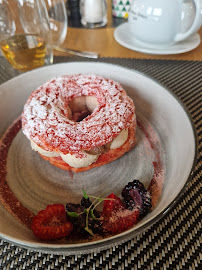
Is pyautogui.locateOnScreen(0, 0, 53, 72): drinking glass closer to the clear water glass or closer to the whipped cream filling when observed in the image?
the clear water glass

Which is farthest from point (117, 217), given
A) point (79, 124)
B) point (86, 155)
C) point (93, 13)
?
point (93, 13)

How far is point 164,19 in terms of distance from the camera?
4.15ft

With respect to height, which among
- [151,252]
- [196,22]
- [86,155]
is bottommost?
[151,252]

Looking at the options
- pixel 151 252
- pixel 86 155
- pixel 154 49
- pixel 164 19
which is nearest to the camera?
pixel 151 252

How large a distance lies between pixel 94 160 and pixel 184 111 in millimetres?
344

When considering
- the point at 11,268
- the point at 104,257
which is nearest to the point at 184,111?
the point at 104,257

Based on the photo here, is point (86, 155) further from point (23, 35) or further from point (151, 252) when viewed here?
point (23, 35)

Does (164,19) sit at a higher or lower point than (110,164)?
higher

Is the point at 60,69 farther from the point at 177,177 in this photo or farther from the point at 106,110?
the point at 177,177

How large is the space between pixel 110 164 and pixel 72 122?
209 mm

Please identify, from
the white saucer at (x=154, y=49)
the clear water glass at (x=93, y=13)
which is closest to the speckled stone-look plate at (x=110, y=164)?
the white saucer at (x=154, y=49)

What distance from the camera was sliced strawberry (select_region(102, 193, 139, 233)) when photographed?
66cm

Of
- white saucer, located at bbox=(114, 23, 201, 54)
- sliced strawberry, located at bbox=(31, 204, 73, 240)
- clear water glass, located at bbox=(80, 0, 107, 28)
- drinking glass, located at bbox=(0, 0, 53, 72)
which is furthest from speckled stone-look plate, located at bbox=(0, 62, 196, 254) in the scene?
clear water glass, located at bbox=(80, 0, 107, 28)

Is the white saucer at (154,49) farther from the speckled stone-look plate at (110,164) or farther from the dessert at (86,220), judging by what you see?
the dessert at (86,220)
